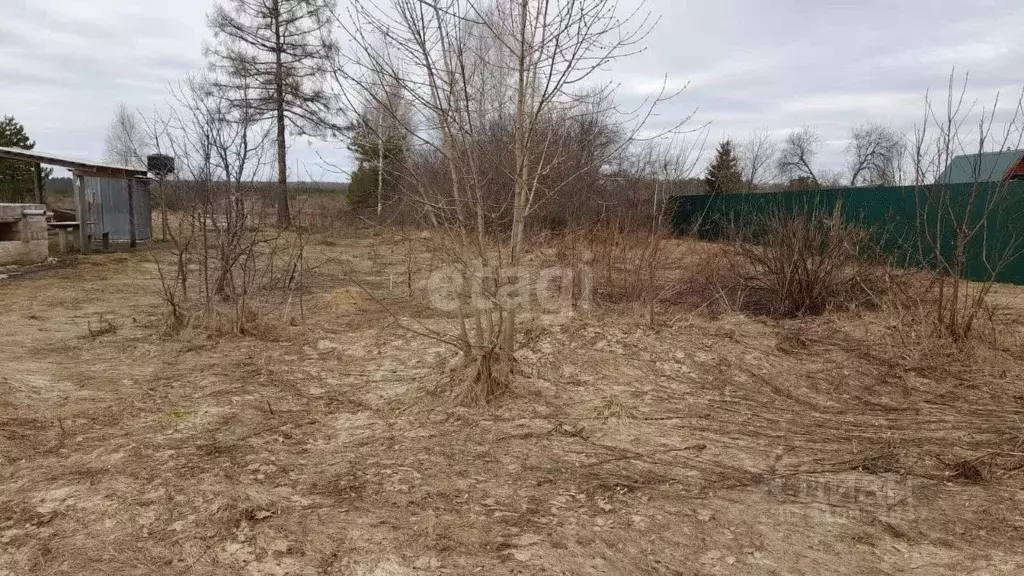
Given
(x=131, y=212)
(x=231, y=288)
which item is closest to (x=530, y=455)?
(x=231, y=288)

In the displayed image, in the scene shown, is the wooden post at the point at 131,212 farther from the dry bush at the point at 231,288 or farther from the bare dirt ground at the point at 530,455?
the bare dirt ground at the point at 530,455

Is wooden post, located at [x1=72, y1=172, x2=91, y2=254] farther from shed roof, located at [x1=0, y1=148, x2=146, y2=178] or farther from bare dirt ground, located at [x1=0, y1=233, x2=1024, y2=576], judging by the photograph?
bare dirt ground, located at [x1=0, y1=233, x2=1024, y2=576]

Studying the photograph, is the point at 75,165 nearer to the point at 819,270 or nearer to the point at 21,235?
the point at 21,235

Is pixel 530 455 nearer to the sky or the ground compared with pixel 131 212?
nearer to the ground

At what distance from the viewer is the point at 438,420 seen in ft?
14.2

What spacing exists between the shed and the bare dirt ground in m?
8.32

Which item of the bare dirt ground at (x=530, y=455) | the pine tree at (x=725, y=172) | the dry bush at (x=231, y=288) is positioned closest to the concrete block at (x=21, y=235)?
the dry bush at (x=231, y=288)

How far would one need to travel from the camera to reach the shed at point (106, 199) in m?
13.7

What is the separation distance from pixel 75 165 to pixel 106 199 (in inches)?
88.2

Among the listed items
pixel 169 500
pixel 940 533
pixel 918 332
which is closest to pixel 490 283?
pixel 169 500

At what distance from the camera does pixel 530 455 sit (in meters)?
3.73

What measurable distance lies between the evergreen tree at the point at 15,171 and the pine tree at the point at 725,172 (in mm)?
21658

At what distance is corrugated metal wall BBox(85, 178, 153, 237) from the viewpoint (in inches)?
599

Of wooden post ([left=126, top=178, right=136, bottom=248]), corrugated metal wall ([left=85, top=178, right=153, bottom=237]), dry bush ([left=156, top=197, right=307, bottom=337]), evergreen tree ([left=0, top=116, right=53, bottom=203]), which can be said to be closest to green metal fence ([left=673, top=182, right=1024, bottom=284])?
dry bush ([left=156, top=197, right=307, bottom=337])
